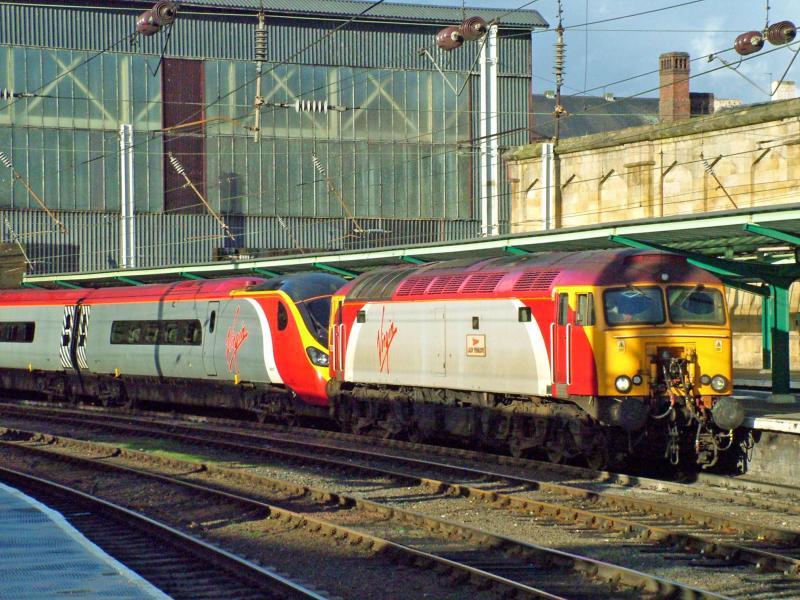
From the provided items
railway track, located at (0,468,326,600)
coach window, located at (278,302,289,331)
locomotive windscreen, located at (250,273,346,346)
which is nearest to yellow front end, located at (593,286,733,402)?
railway track, located at (0,468,326,600)

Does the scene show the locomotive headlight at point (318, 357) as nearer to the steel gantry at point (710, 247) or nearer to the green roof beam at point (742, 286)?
the steel gantry at point (710, 247)

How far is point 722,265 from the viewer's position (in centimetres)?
2277

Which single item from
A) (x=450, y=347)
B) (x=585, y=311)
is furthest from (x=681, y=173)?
(x=585, y=311)

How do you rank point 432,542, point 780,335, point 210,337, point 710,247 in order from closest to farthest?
1. point 432,542
2. point 780,335
3. point 710,247
4. point 210,337

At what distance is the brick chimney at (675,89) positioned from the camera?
186ft

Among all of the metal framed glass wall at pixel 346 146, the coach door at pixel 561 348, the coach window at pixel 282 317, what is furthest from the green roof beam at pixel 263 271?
the metal framed glass wall at pixel 346 146

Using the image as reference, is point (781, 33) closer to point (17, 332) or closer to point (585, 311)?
point (585, 311)

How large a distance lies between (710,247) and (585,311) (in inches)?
274

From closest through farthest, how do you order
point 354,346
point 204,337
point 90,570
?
point 90,570
point 354,346
point 204,337

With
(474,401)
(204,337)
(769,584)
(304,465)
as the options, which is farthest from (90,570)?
(204,337)

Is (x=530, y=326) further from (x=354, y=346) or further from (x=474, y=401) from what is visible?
(x=354, y=346)

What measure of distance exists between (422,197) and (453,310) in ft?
121

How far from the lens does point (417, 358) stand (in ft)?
75.3

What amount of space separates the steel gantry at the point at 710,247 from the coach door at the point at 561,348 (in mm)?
3214
